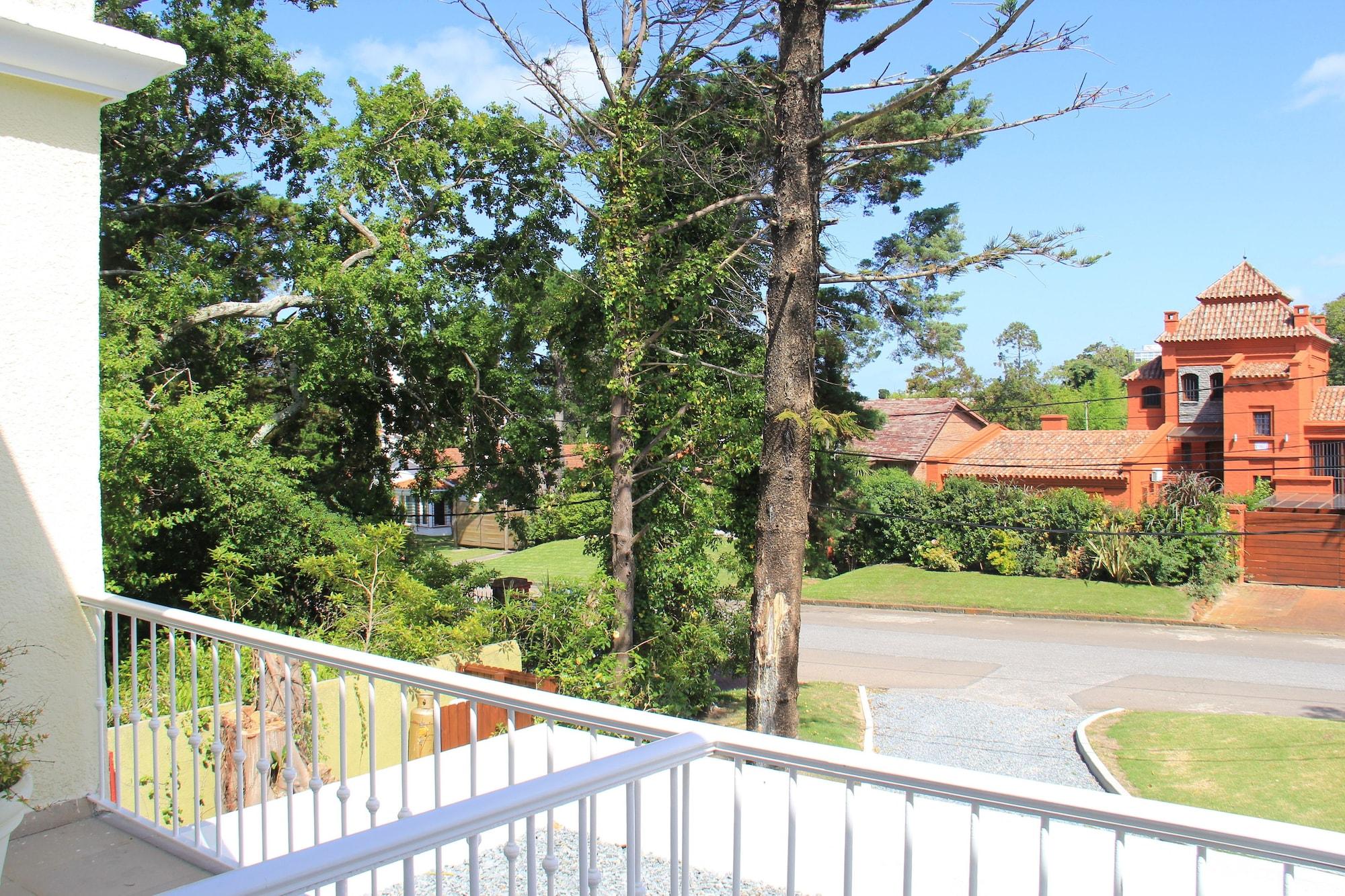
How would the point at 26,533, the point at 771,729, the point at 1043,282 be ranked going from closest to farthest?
the point at 26,533 → the point at 771,729 → the point at 1043,282

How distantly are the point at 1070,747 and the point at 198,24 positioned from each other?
57.3ft

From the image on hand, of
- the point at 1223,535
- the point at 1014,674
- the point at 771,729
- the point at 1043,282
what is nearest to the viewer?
the point at 771,729

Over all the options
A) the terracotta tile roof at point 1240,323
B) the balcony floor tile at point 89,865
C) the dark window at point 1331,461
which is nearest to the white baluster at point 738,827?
the balcony floor tile at point 89,865

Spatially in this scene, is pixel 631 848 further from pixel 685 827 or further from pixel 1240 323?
pixel 1240 323

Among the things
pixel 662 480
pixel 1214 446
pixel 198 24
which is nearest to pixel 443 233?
pixel 198 24

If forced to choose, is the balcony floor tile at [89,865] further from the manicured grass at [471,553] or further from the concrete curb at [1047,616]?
the manicured grass at [471,553]

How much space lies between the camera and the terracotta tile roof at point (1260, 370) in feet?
84.4

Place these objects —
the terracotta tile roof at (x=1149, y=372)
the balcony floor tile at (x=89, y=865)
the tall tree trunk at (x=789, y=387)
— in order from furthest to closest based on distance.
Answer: the terracotta tile roof at (x=1149, y=372), the tall tree trunk at (x=789, y=387), the balcony floor tile at (x=89, y=865)

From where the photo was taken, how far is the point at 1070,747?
13125 millimetres

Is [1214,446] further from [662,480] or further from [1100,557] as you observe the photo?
[662,480]

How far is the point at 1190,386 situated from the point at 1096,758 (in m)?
20.9

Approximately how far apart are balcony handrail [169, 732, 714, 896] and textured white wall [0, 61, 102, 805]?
2450mm

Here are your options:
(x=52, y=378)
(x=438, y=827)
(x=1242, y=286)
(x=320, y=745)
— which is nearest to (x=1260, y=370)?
(x=1242, y=286)

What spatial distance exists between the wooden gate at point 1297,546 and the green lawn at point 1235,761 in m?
11.1
